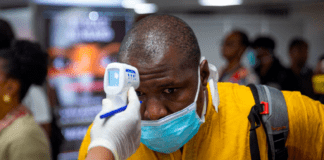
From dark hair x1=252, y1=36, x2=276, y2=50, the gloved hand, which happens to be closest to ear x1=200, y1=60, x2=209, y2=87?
the gloved hand

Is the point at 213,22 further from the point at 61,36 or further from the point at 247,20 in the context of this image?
the point at 61,36

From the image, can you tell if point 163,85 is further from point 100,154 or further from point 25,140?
point 25,140

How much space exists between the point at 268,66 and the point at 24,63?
298 cm

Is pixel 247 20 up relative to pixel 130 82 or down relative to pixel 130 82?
down

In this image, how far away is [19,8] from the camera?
5152mm

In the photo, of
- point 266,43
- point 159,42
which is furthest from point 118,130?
point 266,43

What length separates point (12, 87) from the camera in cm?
184

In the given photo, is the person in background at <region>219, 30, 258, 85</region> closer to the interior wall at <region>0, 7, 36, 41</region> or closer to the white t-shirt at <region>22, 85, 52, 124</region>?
the white t-shirt at <region>22, 85, 52, 124</region>

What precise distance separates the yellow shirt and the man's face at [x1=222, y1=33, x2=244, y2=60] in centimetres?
201

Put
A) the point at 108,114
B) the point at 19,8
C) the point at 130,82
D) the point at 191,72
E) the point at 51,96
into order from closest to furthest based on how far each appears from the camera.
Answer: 1. the point at 108,114
2. the point at 130,82
3. the point at 191,72
4. the point at 51,96
5. the point at 19,8

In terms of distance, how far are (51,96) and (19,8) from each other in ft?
7.57

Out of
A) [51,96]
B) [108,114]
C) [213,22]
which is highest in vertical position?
[108,114]

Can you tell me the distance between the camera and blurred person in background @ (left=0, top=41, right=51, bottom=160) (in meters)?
1.61

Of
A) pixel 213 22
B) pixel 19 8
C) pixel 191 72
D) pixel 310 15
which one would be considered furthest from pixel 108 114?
pixel 310 15
